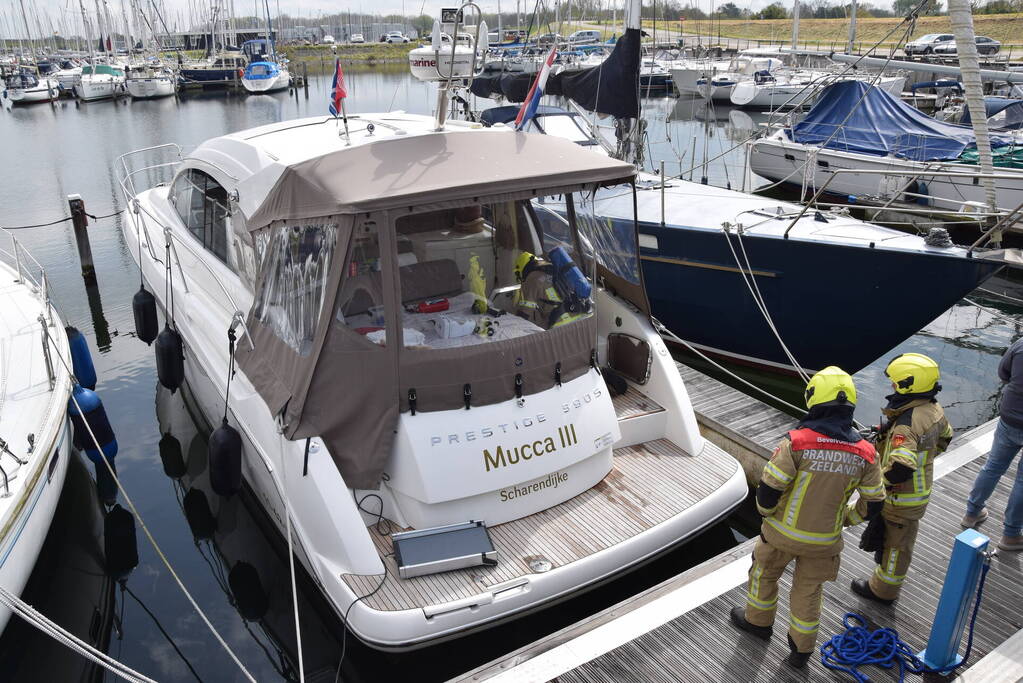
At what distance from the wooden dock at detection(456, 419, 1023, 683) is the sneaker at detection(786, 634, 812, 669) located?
0.03 metres

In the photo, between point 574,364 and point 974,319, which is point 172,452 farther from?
point 974,319

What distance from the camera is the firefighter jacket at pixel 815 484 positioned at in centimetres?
337

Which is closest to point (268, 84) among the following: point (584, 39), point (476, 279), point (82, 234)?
point (584, 39)

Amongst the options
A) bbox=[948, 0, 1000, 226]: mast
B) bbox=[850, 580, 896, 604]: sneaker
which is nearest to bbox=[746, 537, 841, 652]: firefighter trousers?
bbox=[850, 580, 896, 604]: sneaker

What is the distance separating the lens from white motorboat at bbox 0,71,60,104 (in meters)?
39.6

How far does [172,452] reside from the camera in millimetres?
7832

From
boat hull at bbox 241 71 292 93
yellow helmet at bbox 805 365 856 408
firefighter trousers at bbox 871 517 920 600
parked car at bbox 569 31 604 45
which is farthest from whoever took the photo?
boat hull at bbox 241 71 292 93

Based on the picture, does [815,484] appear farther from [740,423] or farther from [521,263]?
[740,423]

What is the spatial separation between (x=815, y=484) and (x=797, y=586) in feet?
1.92

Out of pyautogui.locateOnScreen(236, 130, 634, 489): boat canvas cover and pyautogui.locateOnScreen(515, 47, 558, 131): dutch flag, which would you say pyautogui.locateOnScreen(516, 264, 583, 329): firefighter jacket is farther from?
pyautogui.locateOnScreen(515, 47, 558, 131): dutch flag

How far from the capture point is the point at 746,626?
13.3ft

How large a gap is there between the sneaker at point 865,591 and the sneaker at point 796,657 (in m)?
0.69

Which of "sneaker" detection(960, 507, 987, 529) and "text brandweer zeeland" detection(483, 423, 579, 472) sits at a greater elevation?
"text brandweer zeeland" detection(483, 423, 579, 472)

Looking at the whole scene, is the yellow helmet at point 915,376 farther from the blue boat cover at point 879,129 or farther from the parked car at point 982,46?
the parked car at point 982,46
